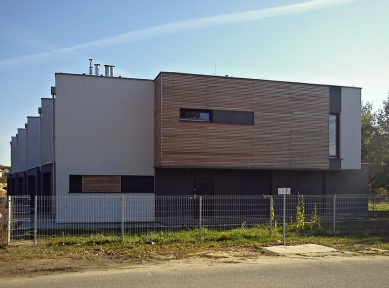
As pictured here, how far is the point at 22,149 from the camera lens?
37.7 metres

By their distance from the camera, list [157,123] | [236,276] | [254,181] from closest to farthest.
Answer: [236,276] < [157,123] < [254,181]

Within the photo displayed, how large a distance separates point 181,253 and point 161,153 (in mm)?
9106

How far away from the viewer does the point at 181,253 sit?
40.3ft

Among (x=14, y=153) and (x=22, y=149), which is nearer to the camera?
(x=22, y=149)

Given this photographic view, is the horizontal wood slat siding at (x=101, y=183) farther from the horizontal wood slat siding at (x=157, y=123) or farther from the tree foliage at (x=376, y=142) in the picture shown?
the tree foliage at (x=376, y=142)

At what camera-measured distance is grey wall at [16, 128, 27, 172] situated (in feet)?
119

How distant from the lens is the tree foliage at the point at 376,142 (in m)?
45.7

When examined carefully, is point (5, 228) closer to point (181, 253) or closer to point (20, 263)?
point (20, 263)

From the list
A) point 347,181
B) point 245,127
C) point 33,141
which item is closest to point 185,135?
point 245,127

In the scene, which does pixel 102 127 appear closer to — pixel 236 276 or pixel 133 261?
pixel 133 261

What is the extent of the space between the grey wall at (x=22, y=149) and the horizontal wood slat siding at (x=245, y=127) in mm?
18000

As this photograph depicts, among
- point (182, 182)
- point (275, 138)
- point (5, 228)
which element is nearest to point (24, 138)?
point (182, 182)

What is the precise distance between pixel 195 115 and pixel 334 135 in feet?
26.3

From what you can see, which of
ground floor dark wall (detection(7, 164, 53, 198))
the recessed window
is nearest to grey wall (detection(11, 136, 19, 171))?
ground floor dark wall (detection(7, 164, 53, 198))
